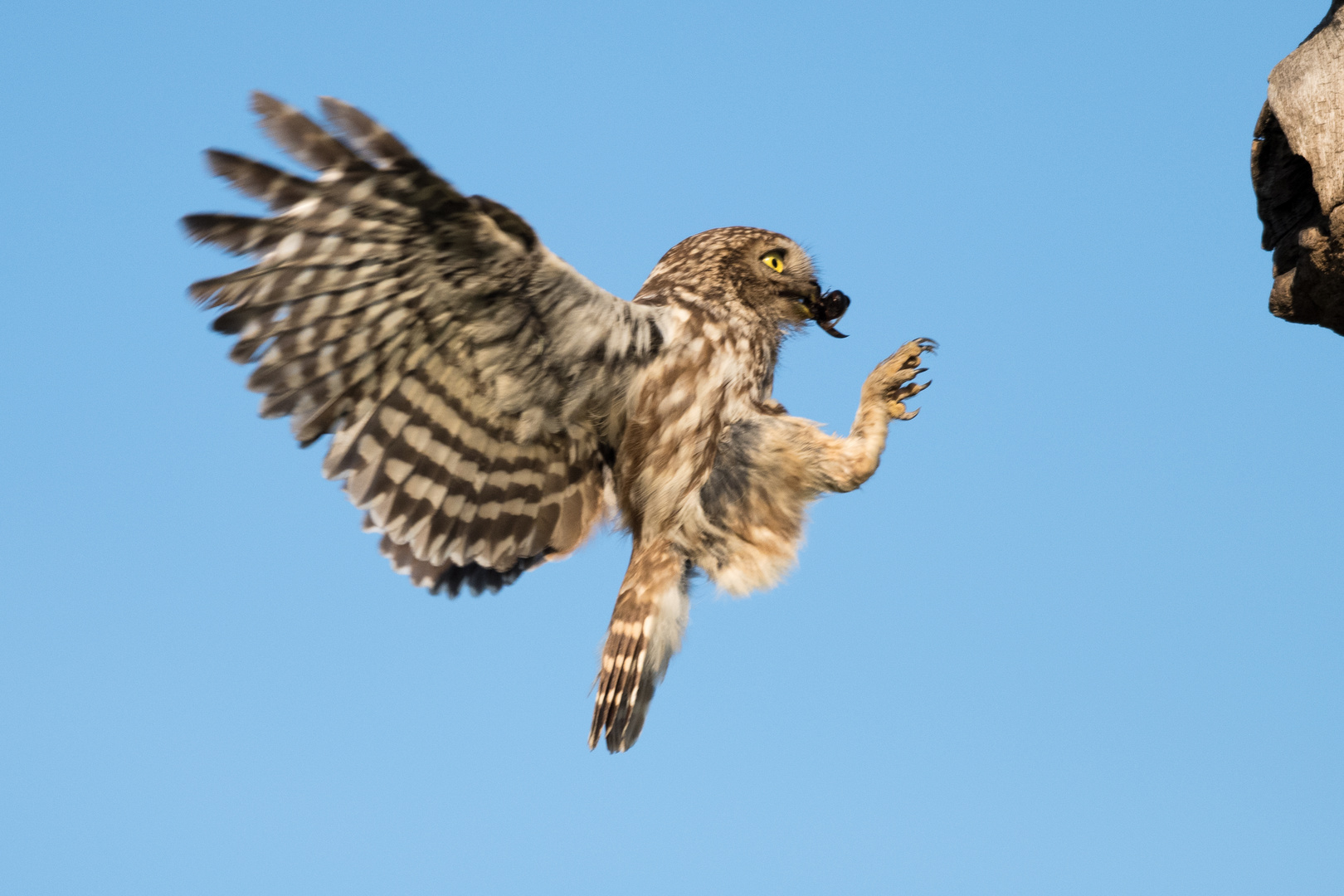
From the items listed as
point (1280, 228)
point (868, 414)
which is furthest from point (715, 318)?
point (1280, 228)

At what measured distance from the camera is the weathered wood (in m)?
3.79

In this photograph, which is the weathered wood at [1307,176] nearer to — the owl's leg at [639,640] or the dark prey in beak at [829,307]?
the dark prey in beak at [829,307]

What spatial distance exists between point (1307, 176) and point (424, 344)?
2879 mm

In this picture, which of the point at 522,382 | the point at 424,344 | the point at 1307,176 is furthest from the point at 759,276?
the point at 1307,176

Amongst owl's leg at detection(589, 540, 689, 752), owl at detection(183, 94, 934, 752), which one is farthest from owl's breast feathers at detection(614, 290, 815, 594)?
owl's leg at detection(589, 540, 689, 752)

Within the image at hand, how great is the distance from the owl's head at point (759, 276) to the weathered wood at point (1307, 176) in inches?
64.3

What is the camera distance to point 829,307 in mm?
5188

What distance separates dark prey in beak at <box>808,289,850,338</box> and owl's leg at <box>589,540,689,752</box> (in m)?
1.14

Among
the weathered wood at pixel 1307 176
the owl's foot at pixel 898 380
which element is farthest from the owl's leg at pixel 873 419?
the weathered wood at pixel 1307 176

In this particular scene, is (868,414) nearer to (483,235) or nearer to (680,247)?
(680,247)

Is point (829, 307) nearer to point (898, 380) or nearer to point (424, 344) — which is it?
point (898, 380)

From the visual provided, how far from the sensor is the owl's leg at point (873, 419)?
4.81m

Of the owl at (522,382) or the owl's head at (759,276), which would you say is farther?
the owl's head at (759,276)

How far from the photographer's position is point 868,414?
4914mm
